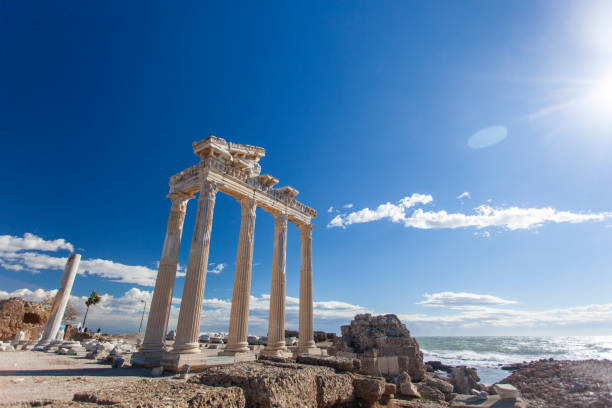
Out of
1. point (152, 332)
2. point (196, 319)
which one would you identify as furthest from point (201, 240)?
point (152, 332)

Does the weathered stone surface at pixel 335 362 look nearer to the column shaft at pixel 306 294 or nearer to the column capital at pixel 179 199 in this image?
the column capital at pixel 179 199

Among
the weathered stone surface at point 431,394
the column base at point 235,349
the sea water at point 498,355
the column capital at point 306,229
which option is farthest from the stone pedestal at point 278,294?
the sea water at point 498,355

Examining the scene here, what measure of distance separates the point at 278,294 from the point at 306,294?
8.80 feet

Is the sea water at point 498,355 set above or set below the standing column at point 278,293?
below

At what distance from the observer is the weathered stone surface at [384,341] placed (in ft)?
69.6

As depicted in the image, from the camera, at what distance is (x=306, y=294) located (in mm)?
19516

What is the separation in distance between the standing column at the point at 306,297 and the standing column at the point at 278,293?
206 cm

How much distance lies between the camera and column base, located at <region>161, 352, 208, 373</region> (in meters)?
11.3

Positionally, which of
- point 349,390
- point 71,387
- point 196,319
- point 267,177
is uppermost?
point 267,177

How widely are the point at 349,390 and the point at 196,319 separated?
9072 mm

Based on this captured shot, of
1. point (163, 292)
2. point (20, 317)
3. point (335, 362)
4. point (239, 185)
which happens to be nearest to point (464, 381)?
point (335, 362)

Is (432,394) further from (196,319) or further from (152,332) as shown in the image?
(152,332)

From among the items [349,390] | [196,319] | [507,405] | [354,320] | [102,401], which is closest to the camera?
[102,401]

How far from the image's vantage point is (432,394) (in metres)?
14.9
